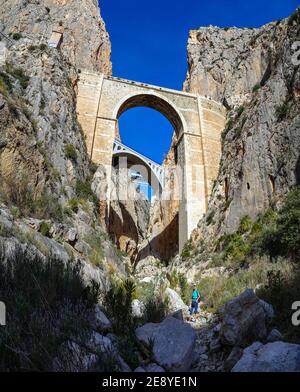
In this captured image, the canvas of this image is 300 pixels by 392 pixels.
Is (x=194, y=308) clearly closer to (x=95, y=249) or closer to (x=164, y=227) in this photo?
(x=95, y=249)

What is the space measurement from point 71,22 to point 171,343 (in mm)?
42539

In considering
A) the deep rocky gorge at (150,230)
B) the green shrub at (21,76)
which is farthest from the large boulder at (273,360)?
the green shrub at (21,76)

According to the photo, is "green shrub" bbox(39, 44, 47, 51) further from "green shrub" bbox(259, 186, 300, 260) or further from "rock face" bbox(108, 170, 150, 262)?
"green shrub" bbox(259, 186, 300, 260)

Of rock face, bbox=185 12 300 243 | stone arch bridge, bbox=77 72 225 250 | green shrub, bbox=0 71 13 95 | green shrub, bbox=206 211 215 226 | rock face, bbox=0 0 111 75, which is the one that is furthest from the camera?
rock face, bbox=0 0 111 75

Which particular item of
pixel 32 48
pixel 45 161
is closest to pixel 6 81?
pixel 45 161

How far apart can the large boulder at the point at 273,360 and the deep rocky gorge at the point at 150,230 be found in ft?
0.04

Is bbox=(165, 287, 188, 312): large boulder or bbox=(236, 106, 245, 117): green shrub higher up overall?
bbox=(236, 106, 245, 117): green shrub

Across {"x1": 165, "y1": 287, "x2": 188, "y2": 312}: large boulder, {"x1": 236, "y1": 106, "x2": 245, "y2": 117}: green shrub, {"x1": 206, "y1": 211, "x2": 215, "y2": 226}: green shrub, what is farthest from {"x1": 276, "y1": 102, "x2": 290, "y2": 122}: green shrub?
{"x1": 165, "y1": 287, "x2": 188, "y2": 312}: large boulder

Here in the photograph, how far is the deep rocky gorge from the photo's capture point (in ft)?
12.4

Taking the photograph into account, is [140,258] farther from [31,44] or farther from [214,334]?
[214,334]

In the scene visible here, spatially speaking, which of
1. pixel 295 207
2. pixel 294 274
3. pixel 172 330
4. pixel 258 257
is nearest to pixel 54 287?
pixel 172 330

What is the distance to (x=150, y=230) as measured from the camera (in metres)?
33.9

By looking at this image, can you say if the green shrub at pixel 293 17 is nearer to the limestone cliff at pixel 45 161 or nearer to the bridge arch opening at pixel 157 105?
the bridge arch opening at pixel 157 105

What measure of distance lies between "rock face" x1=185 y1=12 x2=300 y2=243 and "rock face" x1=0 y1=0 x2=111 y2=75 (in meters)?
15.4
